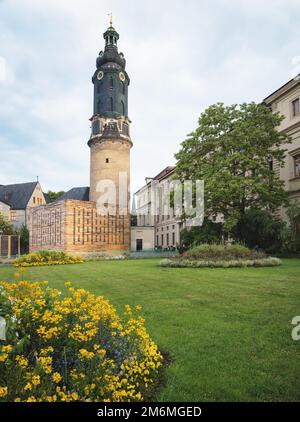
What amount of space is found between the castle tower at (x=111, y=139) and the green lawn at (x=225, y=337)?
2666 centimetres

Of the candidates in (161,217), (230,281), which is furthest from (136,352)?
(161,217)

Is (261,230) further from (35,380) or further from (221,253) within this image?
(35,380)

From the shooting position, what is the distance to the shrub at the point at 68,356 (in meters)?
2.96

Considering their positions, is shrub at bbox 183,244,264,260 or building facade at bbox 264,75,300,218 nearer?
shrub at bbox 183,244,264,260

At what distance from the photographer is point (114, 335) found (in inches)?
163

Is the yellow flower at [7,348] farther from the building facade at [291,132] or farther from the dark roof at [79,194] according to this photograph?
the dark roof at [79,194]

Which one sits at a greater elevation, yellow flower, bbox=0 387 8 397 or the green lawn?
yellow flower, bbox=0 387 8 397

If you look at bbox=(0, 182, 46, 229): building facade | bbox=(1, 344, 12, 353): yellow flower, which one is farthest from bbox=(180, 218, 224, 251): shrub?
bbox=(0, 182, 46, 229): building facade

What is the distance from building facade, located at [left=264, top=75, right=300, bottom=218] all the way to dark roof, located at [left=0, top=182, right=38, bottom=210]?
46916 millimetres

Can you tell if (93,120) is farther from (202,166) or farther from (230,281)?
(230,281)

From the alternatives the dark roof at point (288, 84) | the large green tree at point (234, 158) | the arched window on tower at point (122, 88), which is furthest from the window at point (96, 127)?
the dark roof at point (288, 84)

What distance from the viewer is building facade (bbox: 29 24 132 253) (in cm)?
3212

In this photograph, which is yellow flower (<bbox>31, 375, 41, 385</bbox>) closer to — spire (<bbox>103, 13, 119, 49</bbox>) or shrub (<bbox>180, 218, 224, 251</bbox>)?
shrub (<bbox>180, 218, 224, 251</bbox>)

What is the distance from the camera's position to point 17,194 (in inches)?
2334
